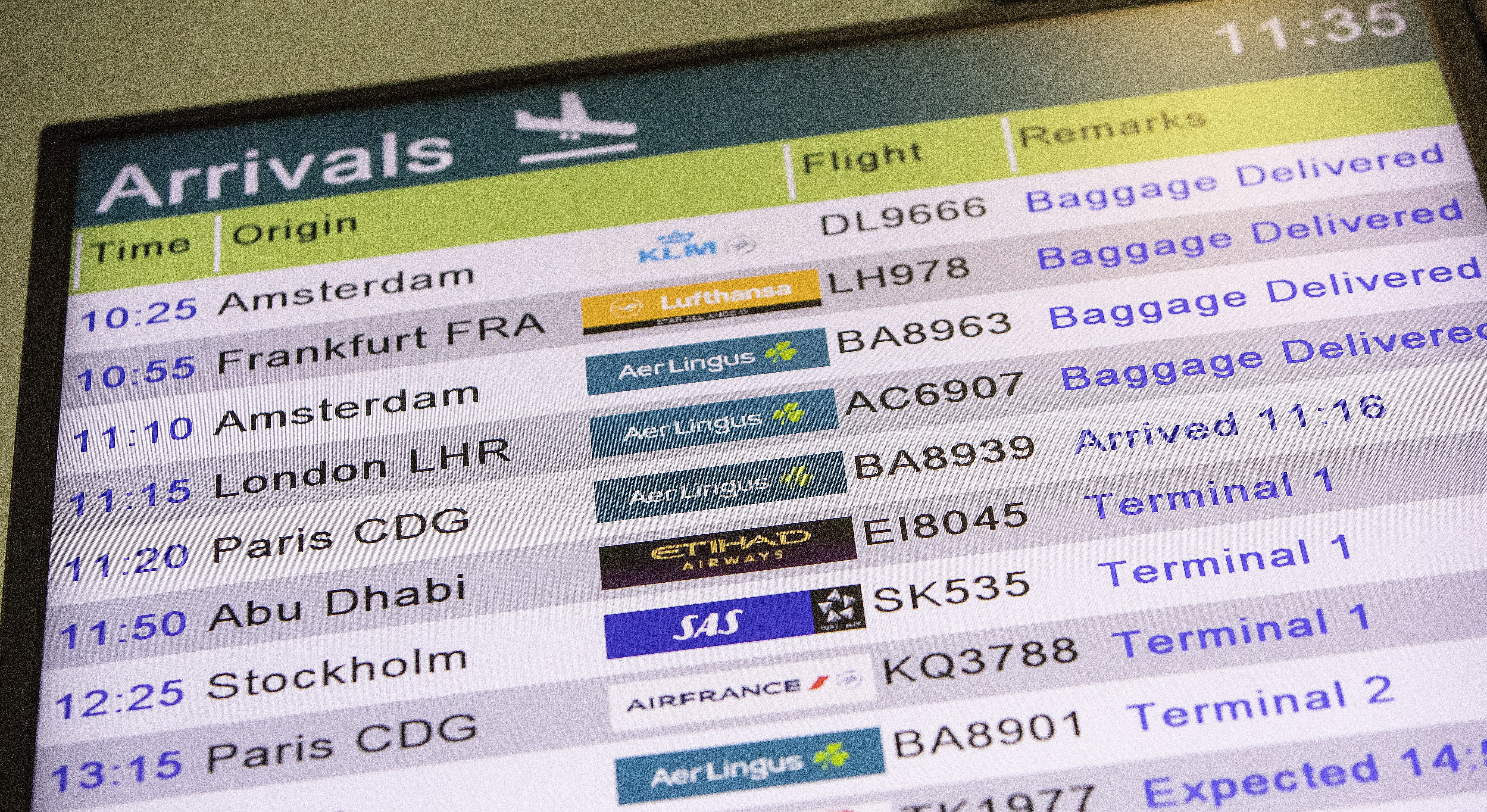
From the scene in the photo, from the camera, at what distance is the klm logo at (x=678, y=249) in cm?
142

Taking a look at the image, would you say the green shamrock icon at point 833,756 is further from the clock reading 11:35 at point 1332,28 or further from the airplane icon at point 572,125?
the clock reading 11:35 at point 1332,28

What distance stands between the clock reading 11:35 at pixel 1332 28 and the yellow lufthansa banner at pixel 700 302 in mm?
637

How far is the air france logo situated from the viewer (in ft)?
4.87

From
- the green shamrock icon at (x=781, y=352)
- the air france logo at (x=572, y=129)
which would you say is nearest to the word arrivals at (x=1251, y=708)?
the green shamrock icon at (x=781, y=352)

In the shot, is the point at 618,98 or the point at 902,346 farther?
the point at 618,98

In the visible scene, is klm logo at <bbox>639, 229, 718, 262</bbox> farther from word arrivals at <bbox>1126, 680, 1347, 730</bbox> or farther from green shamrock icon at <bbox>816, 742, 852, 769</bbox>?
word arrivals at <bbox>1126, 680, 1347, 730</bbox>

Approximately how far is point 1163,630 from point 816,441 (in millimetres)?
424

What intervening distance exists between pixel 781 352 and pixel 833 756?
18.2 inches

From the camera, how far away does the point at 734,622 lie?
1257mm

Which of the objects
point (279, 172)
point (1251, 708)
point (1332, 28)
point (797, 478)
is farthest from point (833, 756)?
point (1332, 28)

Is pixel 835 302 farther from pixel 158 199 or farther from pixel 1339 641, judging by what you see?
pixel 158 199

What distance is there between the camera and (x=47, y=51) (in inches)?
65.9

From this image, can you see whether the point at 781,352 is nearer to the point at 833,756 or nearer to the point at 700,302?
the point at 700,302

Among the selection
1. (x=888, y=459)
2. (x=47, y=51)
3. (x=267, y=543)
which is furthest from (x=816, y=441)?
(x=47, y=51)
